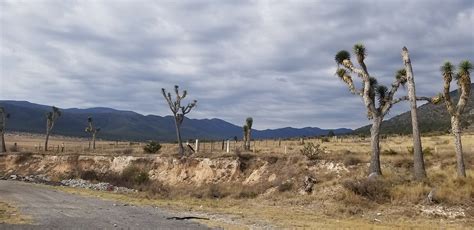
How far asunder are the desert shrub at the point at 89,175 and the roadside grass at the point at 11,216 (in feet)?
105

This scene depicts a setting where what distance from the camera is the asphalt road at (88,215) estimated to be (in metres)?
22.7

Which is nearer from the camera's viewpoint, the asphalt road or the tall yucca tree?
the asphalt road

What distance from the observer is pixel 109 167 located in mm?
63438

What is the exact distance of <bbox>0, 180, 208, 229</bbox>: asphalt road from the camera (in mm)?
22734

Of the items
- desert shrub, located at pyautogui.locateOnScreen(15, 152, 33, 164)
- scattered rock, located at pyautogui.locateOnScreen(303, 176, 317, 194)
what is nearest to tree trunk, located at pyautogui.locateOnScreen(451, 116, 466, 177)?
scattered rock, located at pyautogui.locateOnScreen(303, 176, 317, 194)

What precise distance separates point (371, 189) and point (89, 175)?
38.6 m

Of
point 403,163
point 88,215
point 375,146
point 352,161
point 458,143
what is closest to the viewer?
point 88,215

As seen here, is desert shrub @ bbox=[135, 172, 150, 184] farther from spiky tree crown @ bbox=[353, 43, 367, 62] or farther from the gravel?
spiky tree crown @ bbox=[353, 43, 367, 62]

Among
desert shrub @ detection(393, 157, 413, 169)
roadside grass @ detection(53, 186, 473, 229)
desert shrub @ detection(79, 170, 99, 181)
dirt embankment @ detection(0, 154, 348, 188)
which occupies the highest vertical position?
desert shrub @ detection(393, 157, 413, 169)

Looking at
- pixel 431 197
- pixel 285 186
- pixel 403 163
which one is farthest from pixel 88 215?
pixel 403 163

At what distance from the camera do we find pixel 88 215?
87.6ft

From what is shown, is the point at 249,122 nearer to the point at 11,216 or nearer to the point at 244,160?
the point at 244,160

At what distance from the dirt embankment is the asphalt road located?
14898mm

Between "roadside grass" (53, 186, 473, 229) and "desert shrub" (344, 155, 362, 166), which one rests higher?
"desert shrub" (344, 155, 362, 166)
